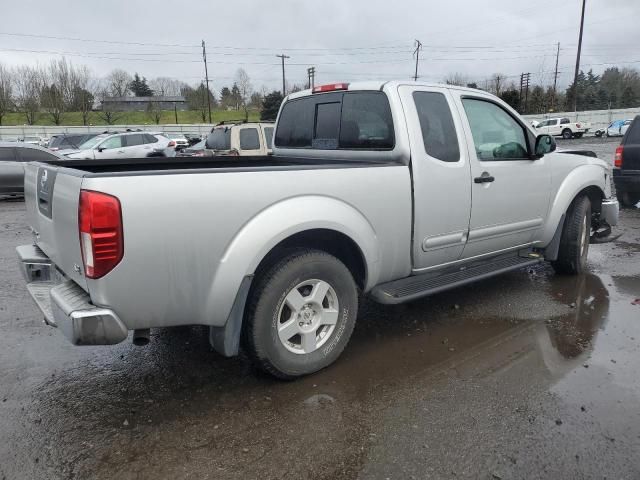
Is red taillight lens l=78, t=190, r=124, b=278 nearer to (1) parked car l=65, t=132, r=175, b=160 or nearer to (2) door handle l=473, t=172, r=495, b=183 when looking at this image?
(2) door handle l=473, t=172, r=495, b=183

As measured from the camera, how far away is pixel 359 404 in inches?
126

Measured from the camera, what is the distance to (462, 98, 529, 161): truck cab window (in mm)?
4418

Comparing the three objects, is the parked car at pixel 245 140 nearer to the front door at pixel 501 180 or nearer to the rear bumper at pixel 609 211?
the rear bumper at pixel 609 211

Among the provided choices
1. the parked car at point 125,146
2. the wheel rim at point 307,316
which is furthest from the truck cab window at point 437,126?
the parked car at point 125,146

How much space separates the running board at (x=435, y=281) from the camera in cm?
384

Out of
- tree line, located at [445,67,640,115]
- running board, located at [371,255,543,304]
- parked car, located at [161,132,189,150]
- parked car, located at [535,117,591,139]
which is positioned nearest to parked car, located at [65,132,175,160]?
parked car, located at [161,132,189,150]

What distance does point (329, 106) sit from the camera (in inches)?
180

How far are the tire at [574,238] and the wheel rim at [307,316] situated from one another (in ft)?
10.8

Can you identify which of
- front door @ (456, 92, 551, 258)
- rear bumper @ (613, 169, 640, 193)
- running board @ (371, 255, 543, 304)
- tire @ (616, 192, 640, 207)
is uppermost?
front door @ (456, 92, 551, 258)

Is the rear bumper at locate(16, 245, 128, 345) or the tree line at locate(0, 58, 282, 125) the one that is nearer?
the rear bumper at locate(16, 245, 128, 345)

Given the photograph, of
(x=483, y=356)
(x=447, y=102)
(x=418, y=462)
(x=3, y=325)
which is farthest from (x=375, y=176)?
(x=3, y=325)

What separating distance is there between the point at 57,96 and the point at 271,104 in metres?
34.0

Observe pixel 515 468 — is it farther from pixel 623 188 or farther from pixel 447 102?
pixel 623 188

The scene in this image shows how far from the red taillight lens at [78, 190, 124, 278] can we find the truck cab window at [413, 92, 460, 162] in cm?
236
